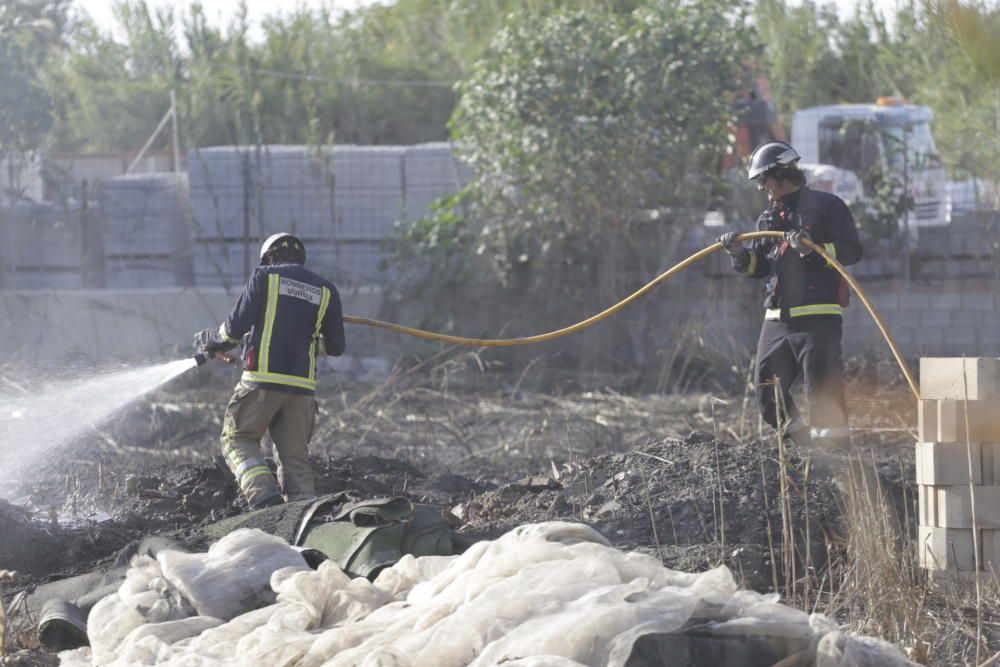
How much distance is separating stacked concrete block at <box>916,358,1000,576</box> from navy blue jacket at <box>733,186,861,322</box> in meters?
1.68

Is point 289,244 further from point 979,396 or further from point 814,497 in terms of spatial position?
point 979,396

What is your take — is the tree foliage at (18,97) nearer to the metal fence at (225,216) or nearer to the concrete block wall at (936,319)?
the metal fence at (225,216)

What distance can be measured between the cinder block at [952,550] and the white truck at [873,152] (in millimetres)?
7541

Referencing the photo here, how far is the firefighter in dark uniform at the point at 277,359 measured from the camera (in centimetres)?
621

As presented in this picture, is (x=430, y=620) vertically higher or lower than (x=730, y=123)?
lower

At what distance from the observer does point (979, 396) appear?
4914 mm

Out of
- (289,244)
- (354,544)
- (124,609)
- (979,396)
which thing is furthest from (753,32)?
(124,609)

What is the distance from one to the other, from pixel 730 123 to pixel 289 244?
6764 millimetres

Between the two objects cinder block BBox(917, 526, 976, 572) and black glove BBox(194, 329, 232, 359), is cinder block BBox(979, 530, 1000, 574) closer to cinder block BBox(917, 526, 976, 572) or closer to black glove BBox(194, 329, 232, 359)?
cinder block BBox(917, 526, 976, 572)

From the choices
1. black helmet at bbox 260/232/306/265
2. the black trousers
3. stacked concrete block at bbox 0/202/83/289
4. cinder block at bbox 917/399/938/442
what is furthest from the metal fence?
cinder block at bbox 917/399/938/442

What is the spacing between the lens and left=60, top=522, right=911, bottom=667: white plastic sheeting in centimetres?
342

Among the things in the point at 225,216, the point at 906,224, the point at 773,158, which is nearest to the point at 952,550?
the point at 773,158

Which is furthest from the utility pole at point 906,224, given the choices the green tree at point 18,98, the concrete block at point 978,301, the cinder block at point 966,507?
the green tree at point 18,98

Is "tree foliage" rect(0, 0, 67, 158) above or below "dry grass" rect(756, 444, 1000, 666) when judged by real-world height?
above
